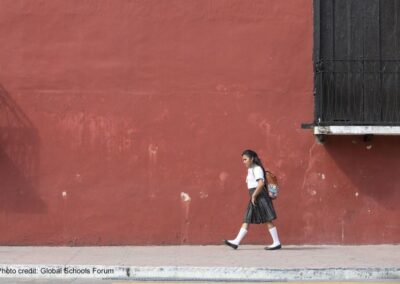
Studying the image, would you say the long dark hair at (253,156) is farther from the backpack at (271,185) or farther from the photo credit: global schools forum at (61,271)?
the photo credit: global schools forum at (61,271)

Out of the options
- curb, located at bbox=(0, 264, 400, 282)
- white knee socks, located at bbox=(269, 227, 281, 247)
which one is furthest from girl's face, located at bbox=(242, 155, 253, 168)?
curb, located at bbox=(0, 264, 400, 282)

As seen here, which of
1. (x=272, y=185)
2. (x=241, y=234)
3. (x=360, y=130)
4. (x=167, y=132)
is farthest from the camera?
(x=167, y=132)

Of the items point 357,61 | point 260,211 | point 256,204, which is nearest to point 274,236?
point 260,211

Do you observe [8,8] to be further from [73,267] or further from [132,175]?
[73,267]

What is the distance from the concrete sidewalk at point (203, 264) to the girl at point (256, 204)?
0.30 m

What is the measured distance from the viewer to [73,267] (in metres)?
8.82

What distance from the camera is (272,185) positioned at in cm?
1023

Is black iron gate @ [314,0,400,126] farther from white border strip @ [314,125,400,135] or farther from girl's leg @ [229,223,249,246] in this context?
girl's leg @ [229,223,249,246]

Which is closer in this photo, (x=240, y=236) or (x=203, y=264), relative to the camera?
(x=203, y=264)

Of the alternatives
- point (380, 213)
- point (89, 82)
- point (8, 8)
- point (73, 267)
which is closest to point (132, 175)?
point (89, 82)

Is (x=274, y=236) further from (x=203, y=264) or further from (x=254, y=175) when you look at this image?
(x=203, y=264)

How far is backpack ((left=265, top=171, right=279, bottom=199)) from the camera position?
10.2 meters

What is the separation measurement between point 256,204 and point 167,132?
183 centimetres

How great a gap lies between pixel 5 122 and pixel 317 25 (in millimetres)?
5047
